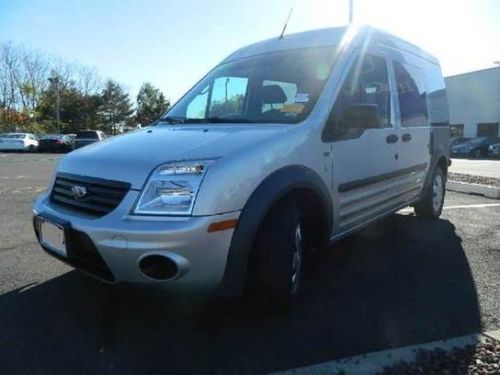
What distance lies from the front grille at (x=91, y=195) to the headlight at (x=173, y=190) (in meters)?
0.16

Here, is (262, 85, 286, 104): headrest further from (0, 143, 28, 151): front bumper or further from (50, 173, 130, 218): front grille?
(0, 143, 28, 151): front bumper

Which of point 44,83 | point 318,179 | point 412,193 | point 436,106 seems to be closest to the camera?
point 318,179

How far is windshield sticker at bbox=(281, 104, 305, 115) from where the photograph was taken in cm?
377

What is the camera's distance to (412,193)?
5738 mm

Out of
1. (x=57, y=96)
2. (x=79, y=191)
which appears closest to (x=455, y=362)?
(x=79, y=191)

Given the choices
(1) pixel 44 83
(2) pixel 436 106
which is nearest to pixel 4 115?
(1) pixel 44 83

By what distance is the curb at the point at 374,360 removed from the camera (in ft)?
9.12

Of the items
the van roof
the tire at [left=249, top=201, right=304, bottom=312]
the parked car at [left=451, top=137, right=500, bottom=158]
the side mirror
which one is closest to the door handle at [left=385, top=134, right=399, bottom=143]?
the side mirror

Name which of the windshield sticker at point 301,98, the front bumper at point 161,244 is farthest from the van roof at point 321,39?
the front bumper at point 161,244

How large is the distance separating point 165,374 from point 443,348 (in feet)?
5.37

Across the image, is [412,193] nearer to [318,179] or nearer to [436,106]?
[436,106]

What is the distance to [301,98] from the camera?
3.87 meters

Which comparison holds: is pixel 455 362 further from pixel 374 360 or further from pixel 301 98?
pixel 301 98

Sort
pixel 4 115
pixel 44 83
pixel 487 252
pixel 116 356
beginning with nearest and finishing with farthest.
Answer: pixel 116 356
pixel 487 252
pixel 4 115
pixel 44 83
